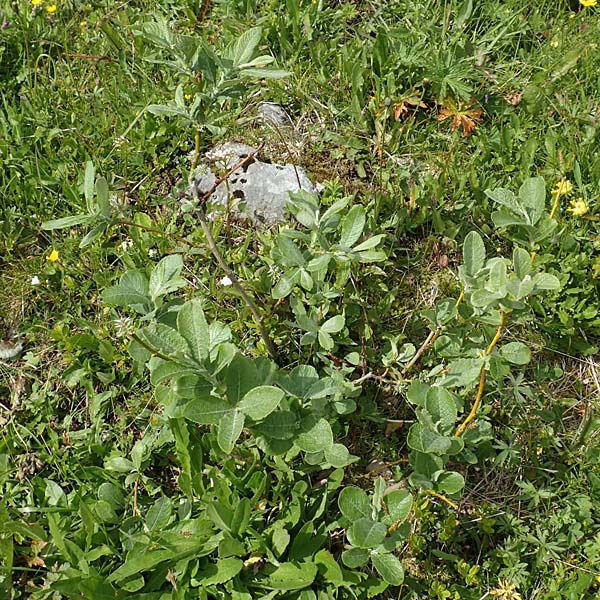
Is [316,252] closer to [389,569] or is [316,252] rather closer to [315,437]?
[315,437]

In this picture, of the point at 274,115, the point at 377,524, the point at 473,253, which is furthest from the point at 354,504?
the point at 274,115

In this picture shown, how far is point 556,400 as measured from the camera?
9.56 feet

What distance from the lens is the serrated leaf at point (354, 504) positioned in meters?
2.15

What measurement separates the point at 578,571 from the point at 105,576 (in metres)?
1.67

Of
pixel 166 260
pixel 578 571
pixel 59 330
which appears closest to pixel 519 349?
pixel 578 571

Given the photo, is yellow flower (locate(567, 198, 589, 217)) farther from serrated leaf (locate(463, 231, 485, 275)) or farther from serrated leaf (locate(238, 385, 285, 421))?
serrated leaf (locate(238, 385, 285, 421))

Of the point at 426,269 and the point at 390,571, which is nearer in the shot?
the point at 390,571

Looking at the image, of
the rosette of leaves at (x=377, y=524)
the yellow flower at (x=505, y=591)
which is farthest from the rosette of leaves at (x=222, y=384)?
the yellow flower at (x=505, y=591)

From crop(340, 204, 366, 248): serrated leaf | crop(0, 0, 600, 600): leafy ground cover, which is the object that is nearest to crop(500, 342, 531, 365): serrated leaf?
crop(0, 0, 600, 600): leafy ground cover

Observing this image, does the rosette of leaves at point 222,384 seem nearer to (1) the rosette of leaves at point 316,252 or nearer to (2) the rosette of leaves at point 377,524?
(2) the rosette of leaves at point 377,524

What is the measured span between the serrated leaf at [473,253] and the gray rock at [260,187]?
3.99 ft

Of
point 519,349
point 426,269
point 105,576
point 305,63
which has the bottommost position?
point 105,576

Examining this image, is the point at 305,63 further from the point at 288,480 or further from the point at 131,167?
the point at 288,480

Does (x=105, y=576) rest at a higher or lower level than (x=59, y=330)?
lower
